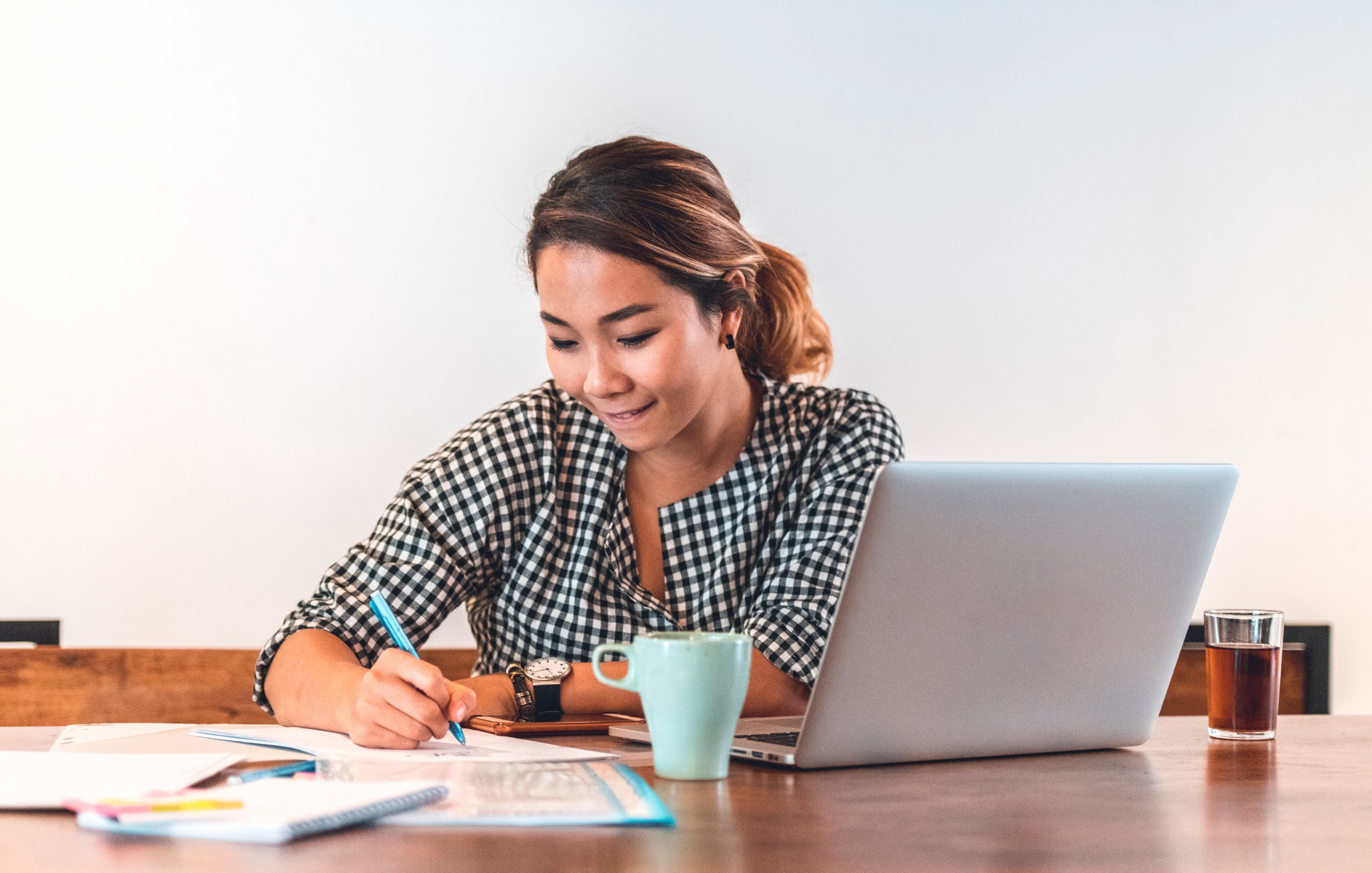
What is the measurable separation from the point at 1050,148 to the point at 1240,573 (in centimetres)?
91

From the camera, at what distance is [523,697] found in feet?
3.91

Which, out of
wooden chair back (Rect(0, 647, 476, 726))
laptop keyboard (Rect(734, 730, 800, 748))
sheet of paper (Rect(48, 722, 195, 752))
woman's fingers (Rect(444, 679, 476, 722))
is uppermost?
woman's fingers (Rect(444, 679, 476, 722))

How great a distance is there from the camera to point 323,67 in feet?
7.44

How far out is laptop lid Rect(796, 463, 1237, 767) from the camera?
81cm

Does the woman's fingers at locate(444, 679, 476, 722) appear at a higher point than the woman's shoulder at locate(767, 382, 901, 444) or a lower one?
lower

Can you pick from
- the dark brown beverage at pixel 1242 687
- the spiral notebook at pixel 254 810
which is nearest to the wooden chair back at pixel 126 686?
the spiral notebook at pixel 254 810

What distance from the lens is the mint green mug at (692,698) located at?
0.81 metres

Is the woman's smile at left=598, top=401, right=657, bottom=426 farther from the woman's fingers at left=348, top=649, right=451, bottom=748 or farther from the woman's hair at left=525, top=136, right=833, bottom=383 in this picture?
the woman's fingers at left=348, top=649, right=451, bottom=748

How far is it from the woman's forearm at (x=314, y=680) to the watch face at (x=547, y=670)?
16 cm

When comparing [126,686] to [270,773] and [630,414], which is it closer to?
[630,414]

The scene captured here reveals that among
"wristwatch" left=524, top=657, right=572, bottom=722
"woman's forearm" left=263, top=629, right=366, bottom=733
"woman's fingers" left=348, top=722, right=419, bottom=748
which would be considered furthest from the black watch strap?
"woman's fingers" left=348, top=722, right=419, bottom=748

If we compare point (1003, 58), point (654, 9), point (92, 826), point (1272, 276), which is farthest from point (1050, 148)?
point (92, 826)

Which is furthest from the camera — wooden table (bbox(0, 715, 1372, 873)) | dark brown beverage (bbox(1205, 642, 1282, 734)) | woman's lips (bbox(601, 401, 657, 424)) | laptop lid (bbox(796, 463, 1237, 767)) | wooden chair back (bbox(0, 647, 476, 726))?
wooden chair back (bbox(0, 647, 476, 726))

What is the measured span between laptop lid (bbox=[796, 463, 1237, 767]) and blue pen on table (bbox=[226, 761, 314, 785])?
1.05 feet
